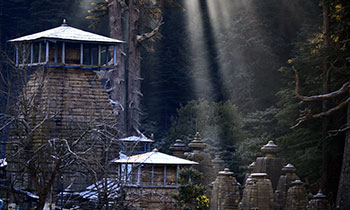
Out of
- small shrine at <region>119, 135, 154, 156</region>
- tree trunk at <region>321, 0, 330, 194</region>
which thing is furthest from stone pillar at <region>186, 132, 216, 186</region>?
tree trunk at <region>321, 0, 330, 194</region>

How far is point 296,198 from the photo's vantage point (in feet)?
67.6

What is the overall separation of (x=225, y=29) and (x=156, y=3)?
9.36 m

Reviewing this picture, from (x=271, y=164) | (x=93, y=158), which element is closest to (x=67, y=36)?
(x=271, y=164)

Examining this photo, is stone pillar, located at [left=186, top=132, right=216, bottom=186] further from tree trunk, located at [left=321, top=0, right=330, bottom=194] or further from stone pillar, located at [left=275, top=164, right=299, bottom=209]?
stone pillar, located at [left=275, top=164, right=299, bottom=209]

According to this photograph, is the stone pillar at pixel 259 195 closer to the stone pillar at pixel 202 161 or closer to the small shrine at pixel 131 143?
the stone pillar at pixel 202 161

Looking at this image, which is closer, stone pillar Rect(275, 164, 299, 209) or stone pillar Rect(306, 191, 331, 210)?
stone pillar Rect(306, 191, 331, 210)

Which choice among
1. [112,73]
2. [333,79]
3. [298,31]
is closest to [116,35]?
[112,73]

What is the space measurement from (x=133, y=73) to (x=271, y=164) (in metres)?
23.2

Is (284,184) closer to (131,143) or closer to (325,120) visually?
(325,120)

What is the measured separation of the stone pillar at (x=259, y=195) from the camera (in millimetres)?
20922

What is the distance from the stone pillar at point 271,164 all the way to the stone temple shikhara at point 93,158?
31mm

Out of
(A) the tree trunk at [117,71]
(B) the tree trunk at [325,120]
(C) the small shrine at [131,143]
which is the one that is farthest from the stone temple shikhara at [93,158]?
(A) the tree trunk at [117,71]

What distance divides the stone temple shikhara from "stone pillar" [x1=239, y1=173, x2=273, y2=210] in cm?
3

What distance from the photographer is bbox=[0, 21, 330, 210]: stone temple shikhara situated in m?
20.6
